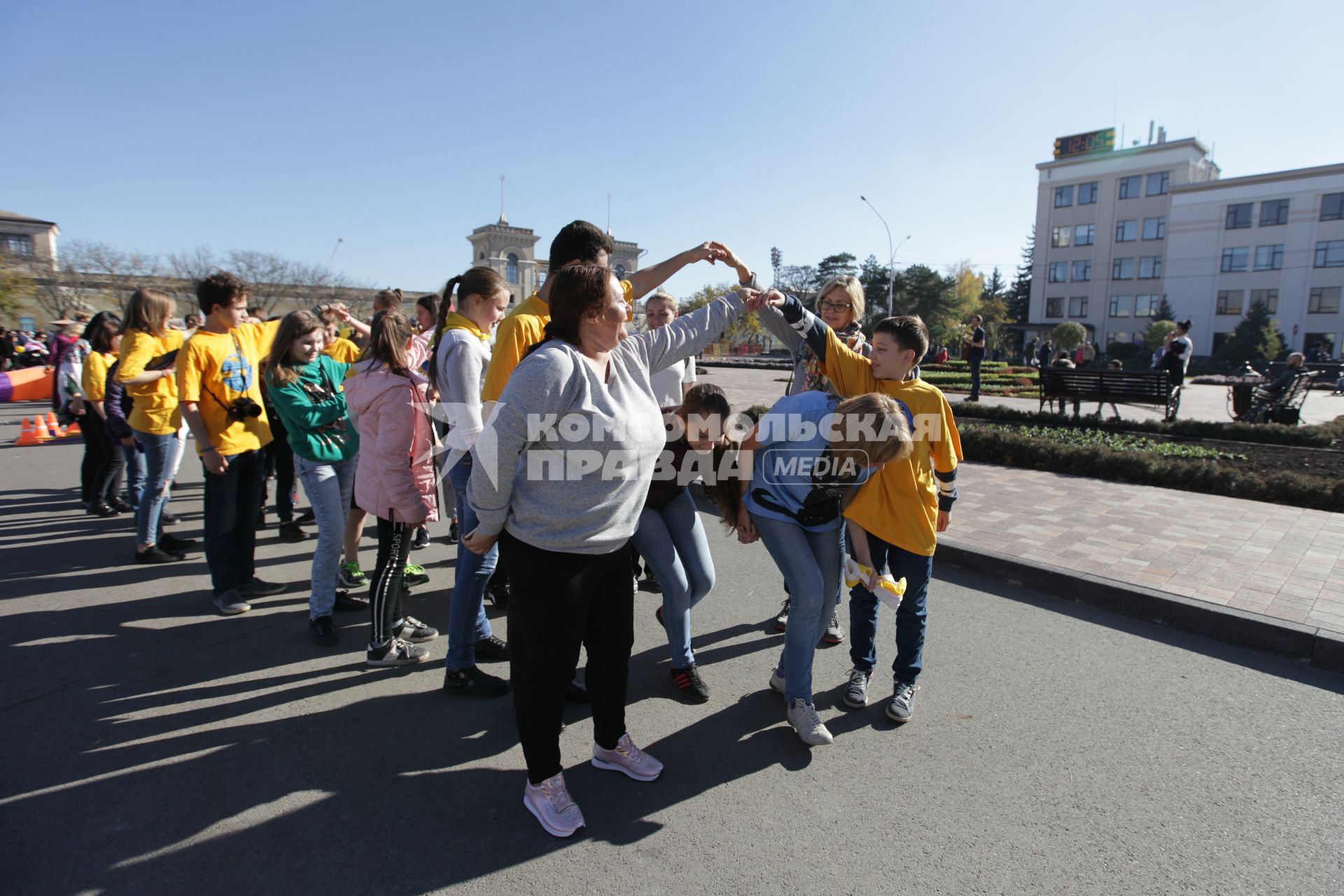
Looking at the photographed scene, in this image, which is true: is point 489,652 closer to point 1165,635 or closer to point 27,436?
point 1165,635

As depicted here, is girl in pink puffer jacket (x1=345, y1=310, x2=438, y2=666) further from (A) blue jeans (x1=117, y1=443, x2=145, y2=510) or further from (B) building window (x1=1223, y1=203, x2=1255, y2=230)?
(B) building window (x1=1223, y1=203, x2=1255, y2=230)

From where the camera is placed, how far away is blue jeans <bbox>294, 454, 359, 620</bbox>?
12.7 ft

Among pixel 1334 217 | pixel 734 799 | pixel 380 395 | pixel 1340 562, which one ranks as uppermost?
pixel 1334 217

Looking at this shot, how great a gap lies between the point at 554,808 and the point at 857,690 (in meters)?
1.58

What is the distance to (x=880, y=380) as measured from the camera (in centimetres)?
329

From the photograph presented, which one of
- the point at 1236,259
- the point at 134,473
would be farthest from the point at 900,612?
the point at 1236,259

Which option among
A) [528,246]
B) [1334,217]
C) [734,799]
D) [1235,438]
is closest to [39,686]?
[734,799]

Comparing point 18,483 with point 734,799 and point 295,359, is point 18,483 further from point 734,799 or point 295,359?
point 734,799

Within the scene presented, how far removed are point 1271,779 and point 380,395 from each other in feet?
13.9

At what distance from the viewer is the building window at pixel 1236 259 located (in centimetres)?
5025

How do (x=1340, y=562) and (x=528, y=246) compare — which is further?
(x=528, y=246)

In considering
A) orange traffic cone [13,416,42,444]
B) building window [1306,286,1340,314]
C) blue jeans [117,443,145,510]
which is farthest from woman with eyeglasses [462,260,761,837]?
building window [1306,286,1340,314]

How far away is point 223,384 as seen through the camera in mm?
4305

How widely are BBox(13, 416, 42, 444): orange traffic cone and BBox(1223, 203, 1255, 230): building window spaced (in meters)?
67.6
